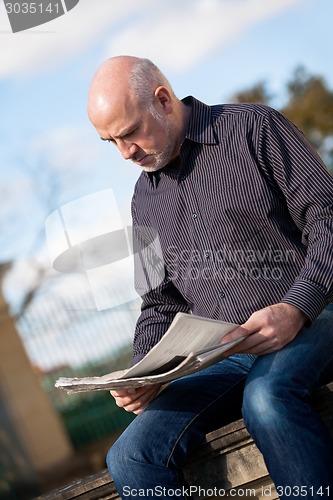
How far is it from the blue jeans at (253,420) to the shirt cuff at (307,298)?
0.07 meters

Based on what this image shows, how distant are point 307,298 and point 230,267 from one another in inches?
14.6

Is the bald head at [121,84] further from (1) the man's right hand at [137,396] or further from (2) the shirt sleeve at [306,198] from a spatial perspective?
(1) the man's right hand at [137,396]

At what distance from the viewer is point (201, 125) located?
3117 millimetres

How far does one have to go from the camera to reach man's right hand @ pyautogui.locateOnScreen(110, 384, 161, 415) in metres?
2.95

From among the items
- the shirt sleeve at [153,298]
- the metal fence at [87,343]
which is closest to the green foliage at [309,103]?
the metal fence at [87,343]

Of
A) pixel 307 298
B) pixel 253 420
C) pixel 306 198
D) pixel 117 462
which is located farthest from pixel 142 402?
pixel 306 198

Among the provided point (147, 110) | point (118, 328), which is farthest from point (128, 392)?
point (118, 328)

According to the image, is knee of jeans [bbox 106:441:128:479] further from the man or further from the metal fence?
the metal fence

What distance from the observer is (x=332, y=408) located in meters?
2.76

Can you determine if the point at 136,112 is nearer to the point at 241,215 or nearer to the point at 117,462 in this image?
the point at 241,215

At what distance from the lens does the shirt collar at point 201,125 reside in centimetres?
309

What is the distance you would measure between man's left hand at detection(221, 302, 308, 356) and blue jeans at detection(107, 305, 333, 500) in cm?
3

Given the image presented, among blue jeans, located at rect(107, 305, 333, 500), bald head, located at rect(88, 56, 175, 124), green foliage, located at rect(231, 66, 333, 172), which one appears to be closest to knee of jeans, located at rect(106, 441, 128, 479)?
blue jeans, located at rect(107, 305, 333, 500)

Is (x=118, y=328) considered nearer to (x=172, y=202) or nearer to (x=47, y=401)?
(x=47, y=401)
